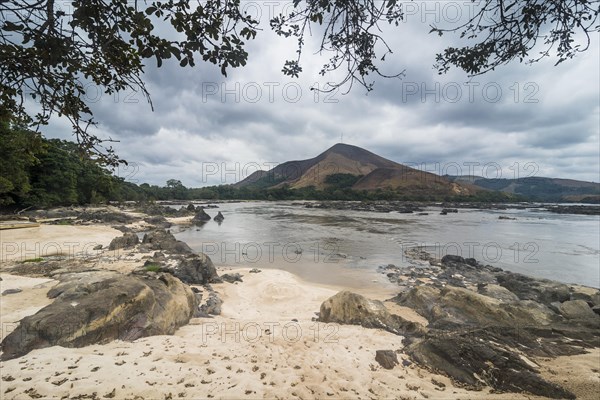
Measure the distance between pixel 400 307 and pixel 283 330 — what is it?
15.7ft

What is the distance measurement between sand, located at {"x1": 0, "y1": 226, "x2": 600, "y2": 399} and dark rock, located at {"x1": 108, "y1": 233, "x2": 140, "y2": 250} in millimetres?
11059

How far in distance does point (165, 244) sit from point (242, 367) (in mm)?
15741

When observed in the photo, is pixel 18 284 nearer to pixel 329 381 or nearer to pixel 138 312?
pixel 138 312

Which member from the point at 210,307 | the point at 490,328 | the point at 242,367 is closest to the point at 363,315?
the point at 490,328

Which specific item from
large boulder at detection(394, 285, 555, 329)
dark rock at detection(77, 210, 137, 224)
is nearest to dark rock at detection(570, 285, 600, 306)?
large boulder at detection(394, 285, 555, 329)

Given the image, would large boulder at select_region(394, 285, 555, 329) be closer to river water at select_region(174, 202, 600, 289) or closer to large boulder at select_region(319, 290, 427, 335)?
large boulder at select_region(319, 290, 427, 335)

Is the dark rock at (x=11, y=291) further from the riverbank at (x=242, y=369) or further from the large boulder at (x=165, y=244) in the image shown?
the large boulder at (x=165, y=244)

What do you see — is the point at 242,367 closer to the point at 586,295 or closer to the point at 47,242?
the point at 586,295

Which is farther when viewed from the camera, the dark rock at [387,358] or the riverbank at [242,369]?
the dark rock at [387,358]

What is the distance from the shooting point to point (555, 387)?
419 centimetres

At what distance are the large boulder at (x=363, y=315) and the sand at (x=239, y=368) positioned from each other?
1.15 feet

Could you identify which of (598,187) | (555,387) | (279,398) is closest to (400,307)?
(555,387)

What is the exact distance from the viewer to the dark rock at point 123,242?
1753 cm

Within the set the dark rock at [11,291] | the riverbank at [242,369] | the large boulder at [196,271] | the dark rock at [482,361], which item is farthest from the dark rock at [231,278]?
the dark rock at [482,361]
